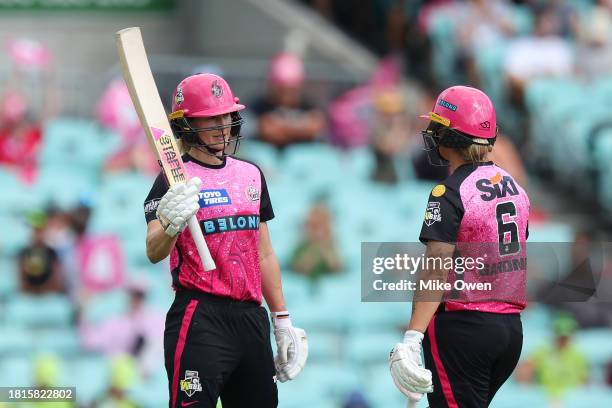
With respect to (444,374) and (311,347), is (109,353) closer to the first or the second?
(311,347)

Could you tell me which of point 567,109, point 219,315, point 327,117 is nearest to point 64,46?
point 327,117

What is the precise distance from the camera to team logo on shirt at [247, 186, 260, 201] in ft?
17.6

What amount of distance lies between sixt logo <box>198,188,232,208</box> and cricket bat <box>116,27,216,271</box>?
0.13 meters

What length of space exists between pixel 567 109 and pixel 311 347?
12.8ft

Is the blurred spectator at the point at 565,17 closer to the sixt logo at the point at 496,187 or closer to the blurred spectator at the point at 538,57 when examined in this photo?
the blurred spectator at the point at 538,57

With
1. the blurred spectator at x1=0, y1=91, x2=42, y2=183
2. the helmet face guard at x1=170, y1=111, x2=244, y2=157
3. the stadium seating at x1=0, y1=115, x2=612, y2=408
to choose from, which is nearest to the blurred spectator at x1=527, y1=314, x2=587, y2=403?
the stadium seating at x1=0, y1=115, x2=612, y2=408

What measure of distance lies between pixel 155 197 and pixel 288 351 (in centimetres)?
93

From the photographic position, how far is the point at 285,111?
12266mm

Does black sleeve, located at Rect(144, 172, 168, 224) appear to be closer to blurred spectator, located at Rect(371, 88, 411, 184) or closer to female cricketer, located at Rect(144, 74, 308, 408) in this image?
female cricketer, located at Rect(144, 74, 308, 408)

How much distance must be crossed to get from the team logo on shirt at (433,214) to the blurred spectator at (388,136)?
7.21 meters

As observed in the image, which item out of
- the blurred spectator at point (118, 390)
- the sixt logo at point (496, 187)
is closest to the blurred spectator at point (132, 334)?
the blurred spectator at point (118, 390)

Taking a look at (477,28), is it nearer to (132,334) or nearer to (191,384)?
(132,334)

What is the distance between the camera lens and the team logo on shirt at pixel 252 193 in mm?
5363

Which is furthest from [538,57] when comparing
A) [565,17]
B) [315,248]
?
[315,248]
